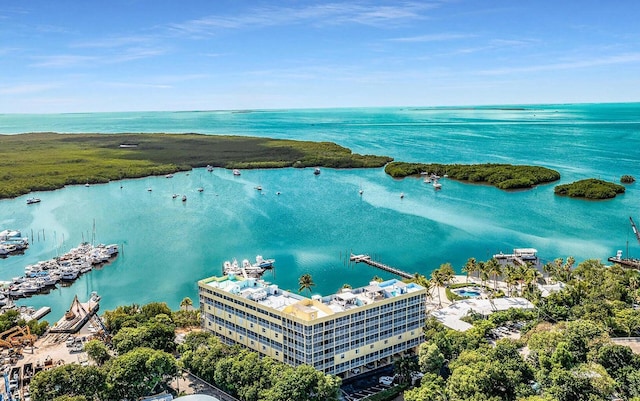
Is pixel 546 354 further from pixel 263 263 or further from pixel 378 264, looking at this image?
pixel 263 263

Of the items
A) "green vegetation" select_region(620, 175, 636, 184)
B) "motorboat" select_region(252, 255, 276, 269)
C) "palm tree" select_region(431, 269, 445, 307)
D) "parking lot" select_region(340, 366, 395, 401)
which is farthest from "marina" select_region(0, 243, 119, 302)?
"green vegetation" select_region(620, 175, 636, 184)

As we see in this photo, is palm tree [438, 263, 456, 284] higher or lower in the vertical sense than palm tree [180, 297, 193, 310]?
higher

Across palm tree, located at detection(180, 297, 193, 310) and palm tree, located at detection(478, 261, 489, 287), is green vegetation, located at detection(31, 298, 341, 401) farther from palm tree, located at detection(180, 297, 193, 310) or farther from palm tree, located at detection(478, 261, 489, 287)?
palm tree, located at detection(478, 261, 489, 287)

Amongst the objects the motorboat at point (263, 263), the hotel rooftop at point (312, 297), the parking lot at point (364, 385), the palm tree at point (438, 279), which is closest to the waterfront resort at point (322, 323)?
the hotel rooftop at point (312, 297)

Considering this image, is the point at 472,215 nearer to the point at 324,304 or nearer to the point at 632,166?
the point at 324,304

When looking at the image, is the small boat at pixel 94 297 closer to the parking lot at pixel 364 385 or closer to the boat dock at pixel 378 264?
the boat dock at pixel 378 264

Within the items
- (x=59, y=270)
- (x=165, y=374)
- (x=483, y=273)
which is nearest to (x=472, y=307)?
(x=483, y=273)
